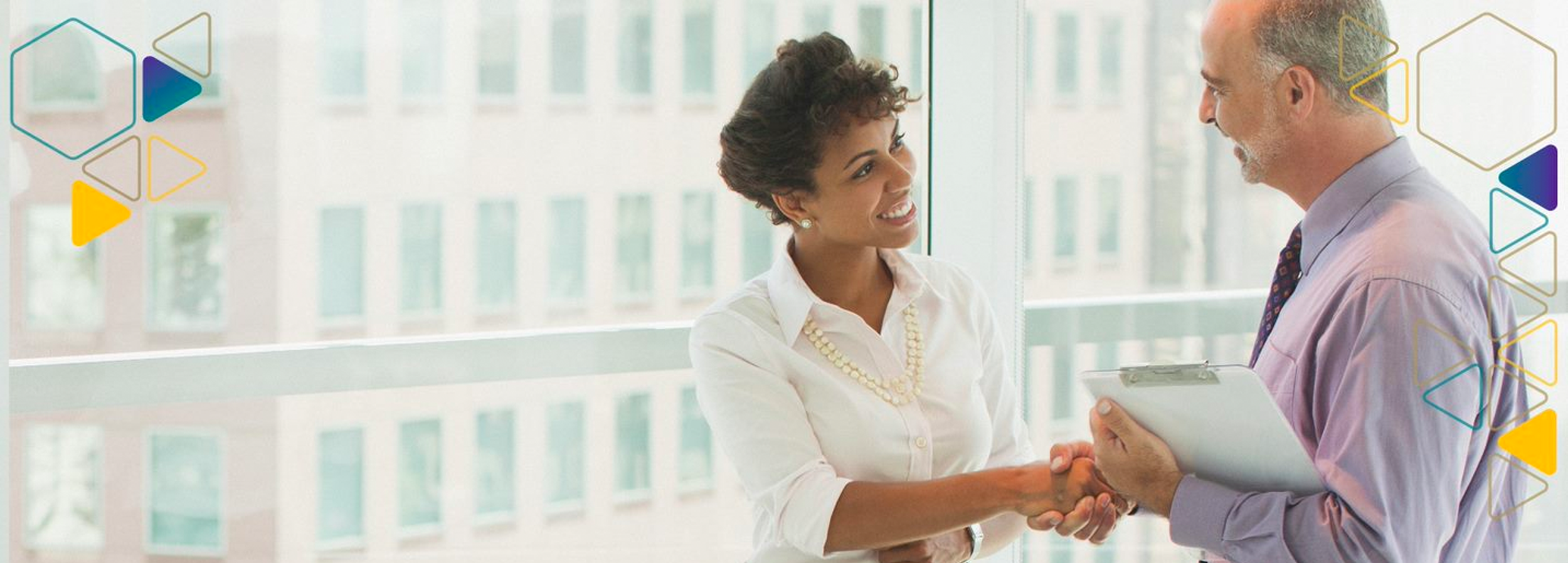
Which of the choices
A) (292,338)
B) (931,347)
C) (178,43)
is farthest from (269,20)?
(931,347)

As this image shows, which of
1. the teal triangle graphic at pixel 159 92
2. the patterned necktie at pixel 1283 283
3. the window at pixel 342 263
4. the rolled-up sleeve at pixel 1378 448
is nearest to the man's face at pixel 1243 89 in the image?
the patterned necktie at pixel 1283 283

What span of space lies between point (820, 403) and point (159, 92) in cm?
134

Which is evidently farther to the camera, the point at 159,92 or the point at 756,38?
the point at 756,38

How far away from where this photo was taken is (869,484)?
202 centimetres

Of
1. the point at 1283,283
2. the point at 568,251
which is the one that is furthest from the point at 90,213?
the point at 1283,283

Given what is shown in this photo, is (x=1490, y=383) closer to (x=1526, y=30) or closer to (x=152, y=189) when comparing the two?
(x=1526, y=30)

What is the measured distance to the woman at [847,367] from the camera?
2.01 metres

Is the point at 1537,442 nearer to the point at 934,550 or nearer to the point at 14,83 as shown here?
the point at 934,550

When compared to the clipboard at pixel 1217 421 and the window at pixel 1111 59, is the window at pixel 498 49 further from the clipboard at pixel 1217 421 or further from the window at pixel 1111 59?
the clipboard at pixel 1217 421

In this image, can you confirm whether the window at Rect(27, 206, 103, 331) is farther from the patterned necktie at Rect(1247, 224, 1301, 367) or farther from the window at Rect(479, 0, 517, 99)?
the patterned necktie at Rect(1247, 224, 1301, 367)

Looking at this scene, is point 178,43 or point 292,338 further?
point 292,338

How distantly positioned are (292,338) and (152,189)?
0.37 m

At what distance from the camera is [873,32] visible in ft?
11.1

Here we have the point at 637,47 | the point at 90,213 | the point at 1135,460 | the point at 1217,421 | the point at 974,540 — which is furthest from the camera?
the point at 637,47
